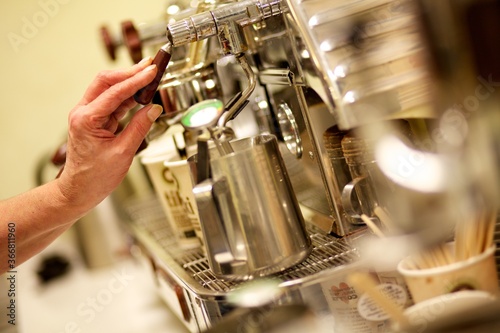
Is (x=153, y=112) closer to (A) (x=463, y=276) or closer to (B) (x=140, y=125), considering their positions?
(B) (x=140, y=125)

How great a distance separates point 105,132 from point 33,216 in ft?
0.80

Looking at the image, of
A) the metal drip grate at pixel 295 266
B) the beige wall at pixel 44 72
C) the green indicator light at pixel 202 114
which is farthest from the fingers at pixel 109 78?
the beige wall at pixel 44 72

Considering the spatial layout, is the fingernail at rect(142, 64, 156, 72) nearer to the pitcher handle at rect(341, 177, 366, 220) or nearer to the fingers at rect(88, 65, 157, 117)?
the fingers at rect(88, 65, 157, 117)

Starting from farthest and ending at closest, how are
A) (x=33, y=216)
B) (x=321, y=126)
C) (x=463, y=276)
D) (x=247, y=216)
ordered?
(x=33, y=216) → (x=321, y=126) → (x=247, y=216) → (x=463, y=276)

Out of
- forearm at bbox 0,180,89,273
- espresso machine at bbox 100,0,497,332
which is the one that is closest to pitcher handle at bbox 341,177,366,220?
espresso machine at bbox 100,0,497,332

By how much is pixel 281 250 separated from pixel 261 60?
0.40 metres

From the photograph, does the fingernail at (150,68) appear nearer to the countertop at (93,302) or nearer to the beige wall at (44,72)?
the countertop at (93,302)

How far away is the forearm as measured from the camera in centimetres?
106

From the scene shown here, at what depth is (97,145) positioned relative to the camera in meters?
0.97

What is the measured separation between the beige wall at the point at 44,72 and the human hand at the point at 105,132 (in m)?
1.22

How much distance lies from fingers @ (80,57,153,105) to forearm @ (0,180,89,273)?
169 millimetres

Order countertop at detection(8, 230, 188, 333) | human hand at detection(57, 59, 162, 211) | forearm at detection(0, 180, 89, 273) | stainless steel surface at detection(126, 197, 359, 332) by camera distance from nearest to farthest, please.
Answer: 1. stainless steel surface at detection(126, 197, 359, 332)
2. human hand at detection(57, 59, 162, 211)
3. forearm at detection(0, 180, 89, 273)
4. countertop at detection(8, 230, 188, 333)

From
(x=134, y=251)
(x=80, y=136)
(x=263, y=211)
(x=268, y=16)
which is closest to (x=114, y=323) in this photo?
(x=134, y=251)

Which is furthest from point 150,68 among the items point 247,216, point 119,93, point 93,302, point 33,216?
point 93,302
